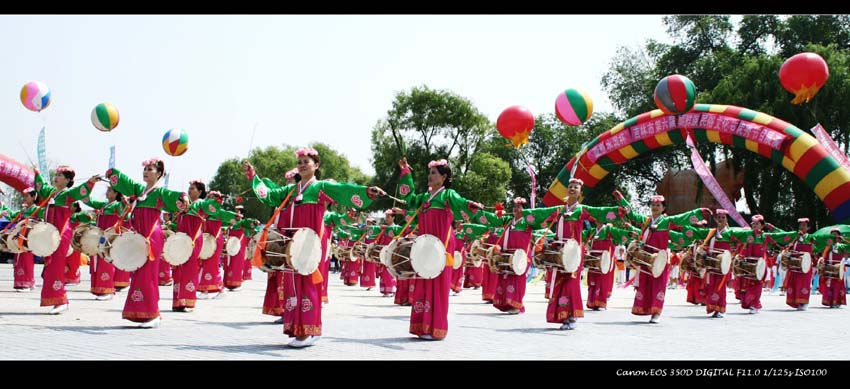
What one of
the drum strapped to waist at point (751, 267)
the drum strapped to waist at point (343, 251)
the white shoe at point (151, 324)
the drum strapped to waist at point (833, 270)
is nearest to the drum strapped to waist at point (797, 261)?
the drum strapped to waist at point (833, 270)

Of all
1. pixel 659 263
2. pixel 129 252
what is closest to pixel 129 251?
pixel 129 252

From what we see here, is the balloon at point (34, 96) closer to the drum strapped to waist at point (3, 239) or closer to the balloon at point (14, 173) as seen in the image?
the drum strapped to waist at point (3, 239)

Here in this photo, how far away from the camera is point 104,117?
614 inches

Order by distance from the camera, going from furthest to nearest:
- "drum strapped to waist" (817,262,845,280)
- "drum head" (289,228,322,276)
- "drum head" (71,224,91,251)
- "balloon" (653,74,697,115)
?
1. "balloon" (653,74,697,115)
2. "drum strapped to waist" (817,262,845,280)
3. "drum head" (71,224,91,251)
4. "drum head" (289,228,322,276)

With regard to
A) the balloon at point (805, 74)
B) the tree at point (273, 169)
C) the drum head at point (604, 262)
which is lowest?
the drum head at point (604, 262)

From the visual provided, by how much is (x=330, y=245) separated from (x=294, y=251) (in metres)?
1.67

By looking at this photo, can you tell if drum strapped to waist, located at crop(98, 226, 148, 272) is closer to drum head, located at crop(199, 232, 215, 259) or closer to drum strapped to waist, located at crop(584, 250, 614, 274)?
drum head, located at crop(199, 232, 215, 259)

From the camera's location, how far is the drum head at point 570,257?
31.5ft

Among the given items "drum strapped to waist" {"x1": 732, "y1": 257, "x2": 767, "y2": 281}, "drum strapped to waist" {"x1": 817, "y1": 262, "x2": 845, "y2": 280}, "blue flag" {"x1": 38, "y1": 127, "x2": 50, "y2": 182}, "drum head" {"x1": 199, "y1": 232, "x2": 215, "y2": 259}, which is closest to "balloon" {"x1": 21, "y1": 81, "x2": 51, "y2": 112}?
"blue flag" {"x1": 38, "y1": 127, "x2": 50, "y2": 182}

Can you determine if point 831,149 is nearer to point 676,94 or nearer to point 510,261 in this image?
point 676,94

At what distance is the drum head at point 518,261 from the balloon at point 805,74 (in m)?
6.63

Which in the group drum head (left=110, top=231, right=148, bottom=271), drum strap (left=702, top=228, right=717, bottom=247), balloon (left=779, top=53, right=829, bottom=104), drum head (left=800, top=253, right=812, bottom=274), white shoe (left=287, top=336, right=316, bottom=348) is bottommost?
white shoe (left=287, top=336, right=316, bottom=348)

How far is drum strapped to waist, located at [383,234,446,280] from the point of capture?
308 inches

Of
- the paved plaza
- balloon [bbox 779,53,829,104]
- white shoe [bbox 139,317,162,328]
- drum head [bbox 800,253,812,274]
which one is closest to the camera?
the paved plaza
